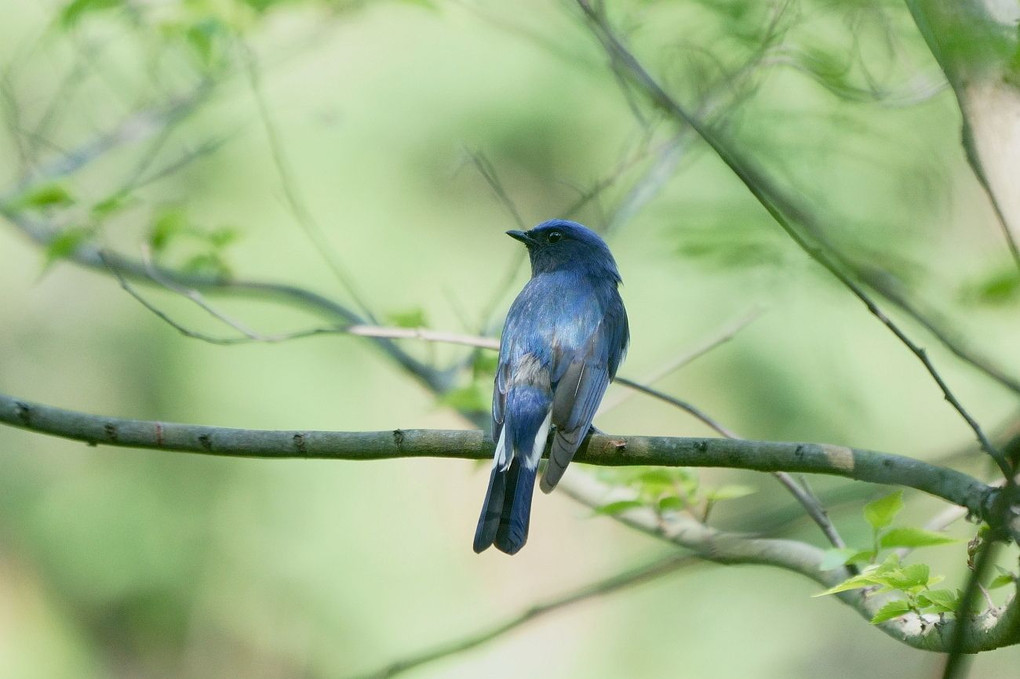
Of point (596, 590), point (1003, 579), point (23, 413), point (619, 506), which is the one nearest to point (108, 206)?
point (23, 413)

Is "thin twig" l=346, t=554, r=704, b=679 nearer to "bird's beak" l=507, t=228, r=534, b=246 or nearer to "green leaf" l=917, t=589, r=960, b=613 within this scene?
"green leaf" l=917, t=589, r=960, b=613

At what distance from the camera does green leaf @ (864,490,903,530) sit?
8.57 ft

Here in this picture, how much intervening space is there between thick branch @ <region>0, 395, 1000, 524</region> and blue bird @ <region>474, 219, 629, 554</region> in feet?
1.14

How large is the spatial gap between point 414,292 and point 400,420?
0.82 metres

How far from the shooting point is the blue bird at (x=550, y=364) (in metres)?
3.40

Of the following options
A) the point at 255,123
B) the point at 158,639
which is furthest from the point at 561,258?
the point at 158,639

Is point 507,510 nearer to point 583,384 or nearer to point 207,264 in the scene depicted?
point 583,384

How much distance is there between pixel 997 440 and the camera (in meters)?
1.88

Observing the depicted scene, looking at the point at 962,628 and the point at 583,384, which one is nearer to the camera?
the point at 962,628

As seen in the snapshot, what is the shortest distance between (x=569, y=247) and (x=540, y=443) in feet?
4.77

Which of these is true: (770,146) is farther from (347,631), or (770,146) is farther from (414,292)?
Result: (347,631)

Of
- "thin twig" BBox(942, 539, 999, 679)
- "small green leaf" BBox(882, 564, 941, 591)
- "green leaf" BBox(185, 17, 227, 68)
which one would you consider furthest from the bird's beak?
"thin twig" BBox(942, 539, 999, 679)

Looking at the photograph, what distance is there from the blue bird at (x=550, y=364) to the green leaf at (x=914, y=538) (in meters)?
1.12

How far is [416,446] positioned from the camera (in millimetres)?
2822
